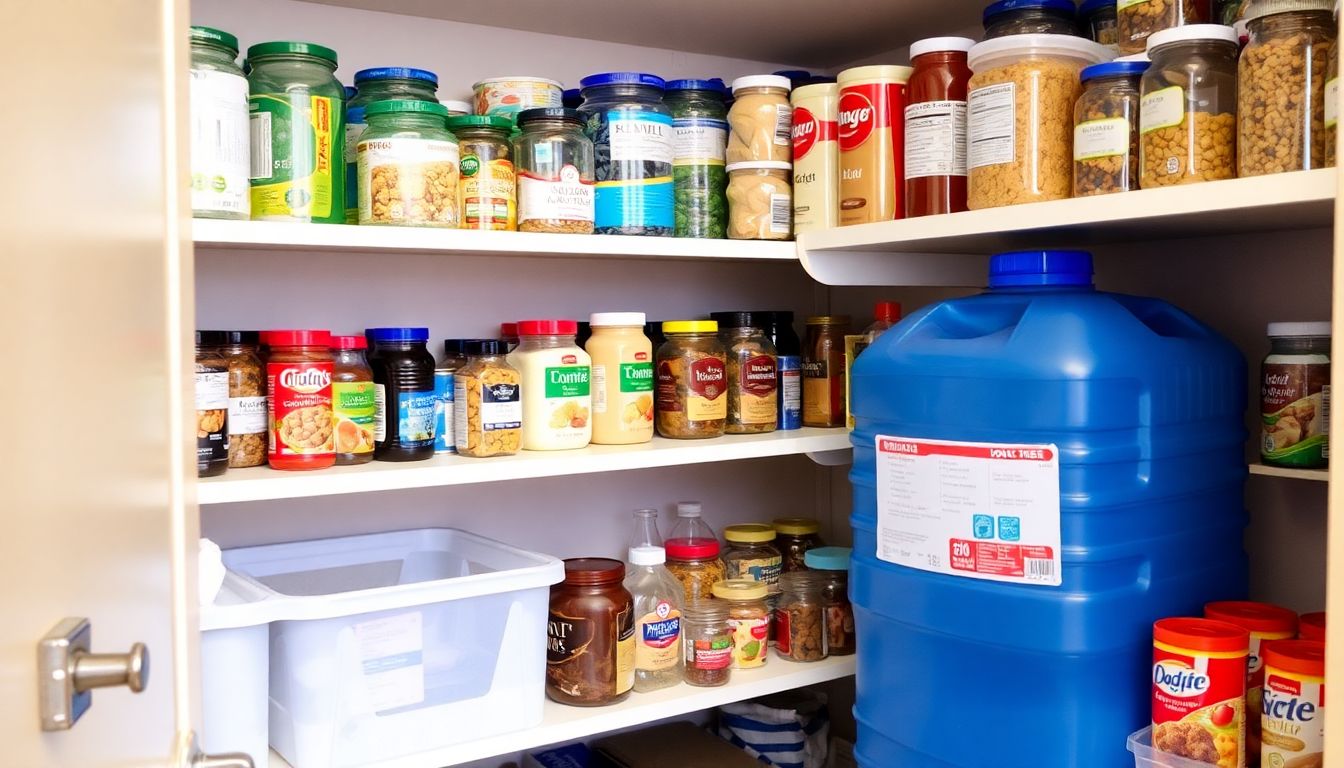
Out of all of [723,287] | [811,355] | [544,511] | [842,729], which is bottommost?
[842,729]

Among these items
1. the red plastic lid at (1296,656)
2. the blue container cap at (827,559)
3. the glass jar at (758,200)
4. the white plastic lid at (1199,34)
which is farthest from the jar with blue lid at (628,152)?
the red plastic lid at (1296,656)

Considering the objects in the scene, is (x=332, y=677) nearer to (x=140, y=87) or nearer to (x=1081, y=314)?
(x=140, y=87)

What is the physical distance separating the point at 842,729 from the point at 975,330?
103cm

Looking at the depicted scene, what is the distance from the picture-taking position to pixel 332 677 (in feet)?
4.44

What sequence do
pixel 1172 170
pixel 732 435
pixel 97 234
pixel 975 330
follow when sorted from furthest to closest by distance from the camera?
pixel 732 435 → pixel 975 330 → pixel 1172 170 → pixel 97 234

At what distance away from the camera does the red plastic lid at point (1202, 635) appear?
1174 millimetres

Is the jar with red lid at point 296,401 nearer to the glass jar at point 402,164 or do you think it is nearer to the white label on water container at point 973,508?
the glass jar at point 402,164

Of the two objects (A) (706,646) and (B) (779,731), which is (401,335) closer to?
(A) (706,646)

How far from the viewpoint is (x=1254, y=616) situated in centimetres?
130

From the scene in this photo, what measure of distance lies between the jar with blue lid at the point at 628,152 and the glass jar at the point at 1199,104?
700 mm

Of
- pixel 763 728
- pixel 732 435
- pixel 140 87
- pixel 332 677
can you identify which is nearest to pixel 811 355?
pixel 732 435

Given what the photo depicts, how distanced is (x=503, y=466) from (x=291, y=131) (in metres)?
0.51

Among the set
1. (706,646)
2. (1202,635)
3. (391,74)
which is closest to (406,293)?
(391,74)

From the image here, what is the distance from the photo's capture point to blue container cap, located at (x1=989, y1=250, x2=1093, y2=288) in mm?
1444
